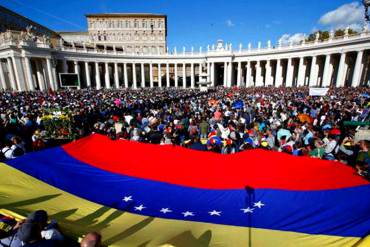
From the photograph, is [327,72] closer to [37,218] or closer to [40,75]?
[37,218]

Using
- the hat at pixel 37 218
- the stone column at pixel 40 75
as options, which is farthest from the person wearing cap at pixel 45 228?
the stone column at pixel 40 75

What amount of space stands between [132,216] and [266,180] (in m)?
3.03

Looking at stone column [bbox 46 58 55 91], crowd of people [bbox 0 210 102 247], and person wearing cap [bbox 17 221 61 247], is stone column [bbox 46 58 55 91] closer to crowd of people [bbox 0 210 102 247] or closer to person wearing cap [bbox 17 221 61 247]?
crowd of people [bbox 0 210 102 247]

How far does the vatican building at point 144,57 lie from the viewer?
40100mm

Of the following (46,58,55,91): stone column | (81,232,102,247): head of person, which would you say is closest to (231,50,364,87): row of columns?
(46,58,55,91): stone column

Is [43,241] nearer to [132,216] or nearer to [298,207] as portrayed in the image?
[132,216]

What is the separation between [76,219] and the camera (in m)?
3.96

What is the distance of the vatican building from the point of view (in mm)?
40100

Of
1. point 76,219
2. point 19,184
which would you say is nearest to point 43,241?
point 76,219

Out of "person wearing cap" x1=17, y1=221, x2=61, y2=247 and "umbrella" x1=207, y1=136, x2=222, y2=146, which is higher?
"person wearing cap" x1=17, y1=221, x2=61, y2=247

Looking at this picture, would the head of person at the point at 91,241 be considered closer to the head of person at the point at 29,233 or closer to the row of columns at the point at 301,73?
the head of person at the point at 29,233

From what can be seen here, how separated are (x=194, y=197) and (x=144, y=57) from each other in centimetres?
6522

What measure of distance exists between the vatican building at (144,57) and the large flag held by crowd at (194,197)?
34.7 metres

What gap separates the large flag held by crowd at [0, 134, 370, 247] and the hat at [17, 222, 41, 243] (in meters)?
0.65
